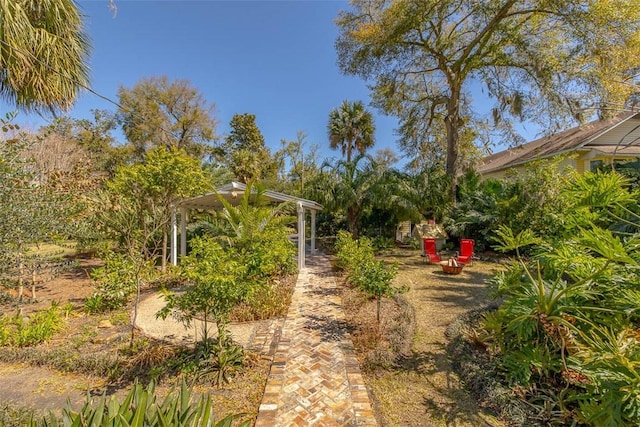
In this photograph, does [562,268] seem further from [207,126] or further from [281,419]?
[207,126]

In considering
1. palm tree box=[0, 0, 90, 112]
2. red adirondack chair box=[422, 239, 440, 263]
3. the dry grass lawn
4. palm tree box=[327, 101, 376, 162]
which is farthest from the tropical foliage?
palm tree box=[0, 0, 90, 112]

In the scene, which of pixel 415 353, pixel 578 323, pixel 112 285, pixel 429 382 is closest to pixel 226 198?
pixel 112 285

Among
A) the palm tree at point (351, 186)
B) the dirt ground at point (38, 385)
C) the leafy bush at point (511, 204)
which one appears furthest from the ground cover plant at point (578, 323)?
the palm tree at point (351, 186)

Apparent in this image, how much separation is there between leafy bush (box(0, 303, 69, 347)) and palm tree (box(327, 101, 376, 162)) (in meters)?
22.1

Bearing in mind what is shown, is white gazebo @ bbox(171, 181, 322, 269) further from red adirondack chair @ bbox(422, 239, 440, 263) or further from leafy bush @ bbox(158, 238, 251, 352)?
leafy bush @ bbox(158, 238, 251, 352)

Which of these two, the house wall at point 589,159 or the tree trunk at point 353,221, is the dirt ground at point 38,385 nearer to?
the tree trunk at point 353,221

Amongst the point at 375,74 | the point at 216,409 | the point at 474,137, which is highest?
the point at 375,74

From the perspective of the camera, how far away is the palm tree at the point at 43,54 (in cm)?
425

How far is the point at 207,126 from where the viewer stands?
2491cm

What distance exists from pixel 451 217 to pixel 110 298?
47.5 ft

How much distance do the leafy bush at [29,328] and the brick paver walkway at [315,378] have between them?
436 cm

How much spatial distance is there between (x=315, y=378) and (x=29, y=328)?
212 inches

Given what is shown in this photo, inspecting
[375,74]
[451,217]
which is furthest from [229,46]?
[451,217]

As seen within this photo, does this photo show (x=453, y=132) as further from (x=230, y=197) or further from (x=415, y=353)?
(x=415, y=353)
